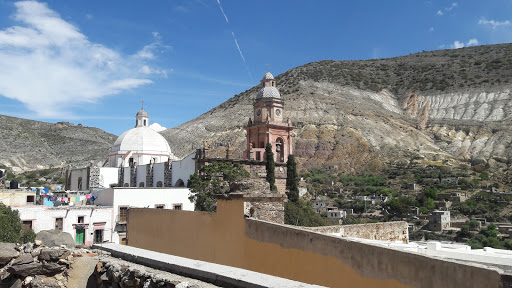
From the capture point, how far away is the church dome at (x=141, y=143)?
Answer: 39562mm

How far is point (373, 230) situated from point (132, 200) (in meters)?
17.4

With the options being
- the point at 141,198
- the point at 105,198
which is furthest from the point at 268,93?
the point at 105,198

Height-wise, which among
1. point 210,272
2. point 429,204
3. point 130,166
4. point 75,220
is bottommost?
point 429,204

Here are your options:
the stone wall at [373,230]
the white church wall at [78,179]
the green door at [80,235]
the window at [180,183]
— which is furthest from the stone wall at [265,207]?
the white church wall at [78,179]

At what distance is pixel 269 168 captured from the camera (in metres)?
31.1

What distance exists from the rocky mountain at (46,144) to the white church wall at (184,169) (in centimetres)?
4825

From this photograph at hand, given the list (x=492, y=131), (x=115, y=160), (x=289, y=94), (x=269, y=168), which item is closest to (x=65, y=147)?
(x=289, y=94)

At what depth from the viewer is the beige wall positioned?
11.7ft

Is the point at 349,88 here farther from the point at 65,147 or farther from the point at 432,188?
the point at 65,147

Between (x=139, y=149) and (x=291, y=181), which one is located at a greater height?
(x=139, y=149)

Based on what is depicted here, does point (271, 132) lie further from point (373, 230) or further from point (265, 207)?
point (265, 207)

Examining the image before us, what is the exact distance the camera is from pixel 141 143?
39.7 meters

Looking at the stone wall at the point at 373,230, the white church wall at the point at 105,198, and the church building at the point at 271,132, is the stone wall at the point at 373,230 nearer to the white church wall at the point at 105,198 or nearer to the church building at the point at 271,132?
the white church wall at the point at 105,198

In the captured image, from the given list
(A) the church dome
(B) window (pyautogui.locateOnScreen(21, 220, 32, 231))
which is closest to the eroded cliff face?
(A) the church dome
